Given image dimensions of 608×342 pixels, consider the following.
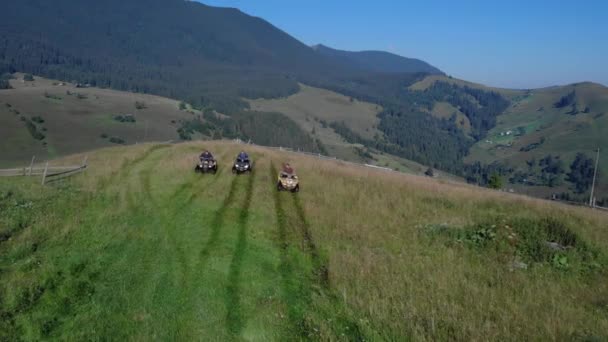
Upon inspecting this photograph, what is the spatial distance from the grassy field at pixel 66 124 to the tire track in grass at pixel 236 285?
100189mm

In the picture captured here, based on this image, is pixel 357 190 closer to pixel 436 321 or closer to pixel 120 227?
pixel 120 227

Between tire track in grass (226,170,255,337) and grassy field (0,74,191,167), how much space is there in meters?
100

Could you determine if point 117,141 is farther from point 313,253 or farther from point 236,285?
point 236,285

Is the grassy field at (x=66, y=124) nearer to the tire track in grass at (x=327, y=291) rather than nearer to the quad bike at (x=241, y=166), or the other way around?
the quad bike at (x=241, y=166)

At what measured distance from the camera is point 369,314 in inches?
508

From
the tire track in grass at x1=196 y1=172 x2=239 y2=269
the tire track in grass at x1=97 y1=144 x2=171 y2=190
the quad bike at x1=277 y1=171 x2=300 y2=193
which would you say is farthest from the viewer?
the tire track in grass at x1=97 y1=144 x2=171 y2=190

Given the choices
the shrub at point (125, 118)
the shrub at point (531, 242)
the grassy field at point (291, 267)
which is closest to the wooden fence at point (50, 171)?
the grassy field at point (291, 267)

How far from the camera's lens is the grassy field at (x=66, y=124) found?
12200cm

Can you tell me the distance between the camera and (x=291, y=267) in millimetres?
17031

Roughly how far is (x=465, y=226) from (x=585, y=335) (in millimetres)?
10382

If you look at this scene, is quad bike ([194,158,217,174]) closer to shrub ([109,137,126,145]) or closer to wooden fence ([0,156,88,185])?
wooden fence ([0,156,88,185])

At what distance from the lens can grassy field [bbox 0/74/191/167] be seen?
4803 inches

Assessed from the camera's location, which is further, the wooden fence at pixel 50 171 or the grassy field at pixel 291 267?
the wooden fence at pixel 50 171

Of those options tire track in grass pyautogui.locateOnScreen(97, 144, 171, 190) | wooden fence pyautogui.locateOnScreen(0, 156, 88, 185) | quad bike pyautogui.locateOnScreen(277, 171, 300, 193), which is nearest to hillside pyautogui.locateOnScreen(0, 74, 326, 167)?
tire track in grass pyautogui.locateOnScreen(97, 144, 171, 190)
